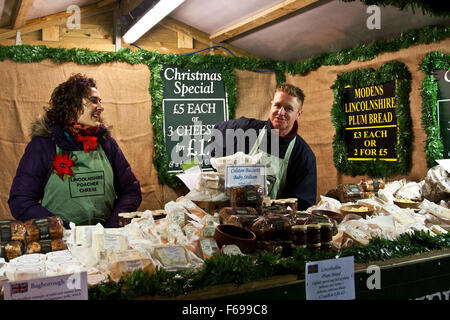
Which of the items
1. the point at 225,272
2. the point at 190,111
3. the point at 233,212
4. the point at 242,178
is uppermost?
the point at 190,111

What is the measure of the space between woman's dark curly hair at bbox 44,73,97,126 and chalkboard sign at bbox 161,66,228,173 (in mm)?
1635

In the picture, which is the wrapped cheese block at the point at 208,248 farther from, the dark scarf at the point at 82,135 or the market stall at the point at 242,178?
the dark scarf at the point at 82,135

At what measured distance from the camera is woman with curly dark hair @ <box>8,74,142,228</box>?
2.49 metres

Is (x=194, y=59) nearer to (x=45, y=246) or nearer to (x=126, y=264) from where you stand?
(x=45, y=246)

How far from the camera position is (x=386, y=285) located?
133 centimetres

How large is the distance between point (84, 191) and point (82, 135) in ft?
1.21

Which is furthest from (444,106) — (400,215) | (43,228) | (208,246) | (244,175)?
(43,228)

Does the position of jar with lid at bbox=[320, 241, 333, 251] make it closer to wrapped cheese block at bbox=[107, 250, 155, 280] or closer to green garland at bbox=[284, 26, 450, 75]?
wrapped cheese block at bbox=[107, 250, 155, 280]

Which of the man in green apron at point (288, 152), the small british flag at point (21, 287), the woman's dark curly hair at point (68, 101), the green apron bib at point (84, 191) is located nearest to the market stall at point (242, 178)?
the small british flag at point (21, 287)

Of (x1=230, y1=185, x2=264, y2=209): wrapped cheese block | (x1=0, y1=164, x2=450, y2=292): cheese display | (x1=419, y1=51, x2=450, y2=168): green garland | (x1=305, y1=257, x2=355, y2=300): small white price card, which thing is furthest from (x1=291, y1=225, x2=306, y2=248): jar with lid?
(x1=419, y1=51, x2=450, y2=168): green garland

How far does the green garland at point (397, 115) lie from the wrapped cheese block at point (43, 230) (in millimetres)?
3009

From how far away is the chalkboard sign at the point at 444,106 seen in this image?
3248 millimetres
